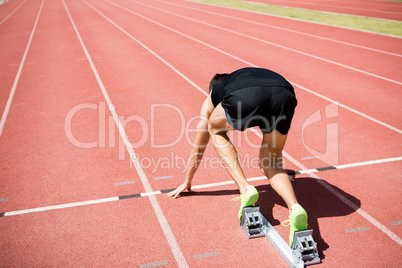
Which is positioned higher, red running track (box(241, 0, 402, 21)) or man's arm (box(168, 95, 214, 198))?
red running track (box(241, 0, 402, 21))

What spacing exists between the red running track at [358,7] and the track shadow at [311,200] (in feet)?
54.1

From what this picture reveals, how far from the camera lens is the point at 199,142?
3.89 metres

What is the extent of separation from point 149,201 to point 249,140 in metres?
2.28

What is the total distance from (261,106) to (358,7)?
22769 millimetres

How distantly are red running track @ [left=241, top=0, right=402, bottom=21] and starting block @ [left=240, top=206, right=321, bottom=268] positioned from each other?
17.7 metres

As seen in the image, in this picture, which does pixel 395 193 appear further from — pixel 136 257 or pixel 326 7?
pixel 326 7

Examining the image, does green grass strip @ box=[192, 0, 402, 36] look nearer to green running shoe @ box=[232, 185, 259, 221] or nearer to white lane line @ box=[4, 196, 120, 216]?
green running shoe @ box=[232, 185, 259, 221]

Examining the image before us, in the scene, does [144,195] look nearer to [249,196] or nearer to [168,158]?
[168,158]

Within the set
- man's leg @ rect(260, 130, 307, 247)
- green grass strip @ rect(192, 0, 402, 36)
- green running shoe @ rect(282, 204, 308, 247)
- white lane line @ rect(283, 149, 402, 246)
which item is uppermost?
green grass strip @ rect(192, 0, 402, 36)

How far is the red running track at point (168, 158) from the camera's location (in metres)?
3.45

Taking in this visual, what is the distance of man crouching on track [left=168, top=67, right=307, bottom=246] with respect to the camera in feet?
9.96

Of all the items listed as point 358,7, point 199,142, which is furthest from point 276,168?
point 358,7

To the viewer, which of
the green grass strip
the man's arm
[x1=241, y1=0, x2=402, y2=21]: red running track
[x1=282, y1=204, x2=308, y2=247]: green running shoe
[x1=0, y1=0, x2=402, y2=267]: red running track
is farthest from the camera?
[x1=241, y1=0, x2=402, y2=21]: red running track

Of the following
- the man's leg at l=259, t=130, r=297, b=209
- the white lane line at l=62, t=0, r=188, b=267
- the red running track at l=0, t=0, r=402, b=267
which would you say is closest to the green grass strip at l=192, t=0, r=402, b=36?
the red running track at l=0, t=0, r=402, b=267
